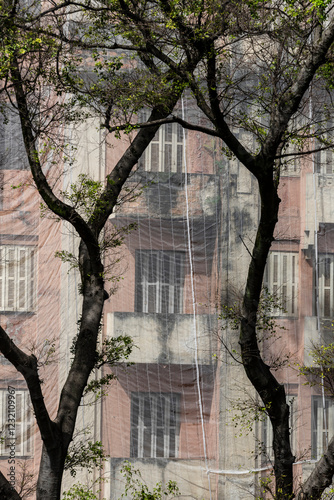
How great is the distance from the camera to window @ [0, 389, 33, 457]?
35.1 ft

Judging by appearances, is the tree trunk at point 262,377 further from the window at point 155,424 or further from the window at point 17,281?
the window at point 17,281

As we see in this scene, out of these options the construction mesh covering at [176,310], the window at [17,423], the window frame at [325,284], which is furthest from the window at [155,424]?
the window frame at [325,284]

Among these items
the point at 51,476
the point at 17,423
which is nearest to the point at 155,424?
the point at 17,423

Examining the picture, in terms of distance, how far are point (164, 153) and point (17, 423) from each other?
4650 millimetres

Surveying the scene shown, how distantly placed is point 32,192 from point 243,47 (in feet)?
13.0

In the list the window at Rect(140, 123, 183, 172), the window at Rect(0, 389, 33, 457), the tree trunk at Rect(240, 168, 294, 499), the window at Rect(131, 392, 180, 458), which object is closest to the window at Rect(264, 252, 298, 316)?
the window at Rect(140, 123, 183, 172)

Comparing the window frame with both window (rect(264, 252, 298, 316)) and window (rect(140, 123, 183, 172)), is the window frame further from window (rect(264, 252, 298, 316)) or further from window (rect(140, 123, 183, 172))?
window (rect(140, 123, 183, 172))

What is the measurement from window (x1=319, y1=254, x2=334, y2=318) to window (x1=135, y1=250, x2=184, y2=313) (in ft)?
7.09

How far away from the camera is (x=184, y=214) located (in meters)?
11.2

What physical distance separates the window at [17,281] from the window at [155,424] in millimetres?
2184

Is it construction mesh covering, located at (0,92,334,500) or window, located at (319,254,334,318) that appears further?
window, located at (319,254,334,318)

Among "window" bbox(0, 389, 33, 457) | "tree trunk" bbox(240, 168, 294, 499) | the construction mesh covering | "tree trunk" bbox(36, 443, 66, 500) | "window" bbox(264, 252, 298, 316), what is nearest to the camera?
"tree trunk" bbox(36, 443, 66, 500)

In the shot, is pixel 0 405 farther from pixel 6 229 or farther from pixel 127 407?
pixel 6 229

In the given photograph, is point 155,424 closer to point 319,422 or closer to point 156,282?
point 156,282
